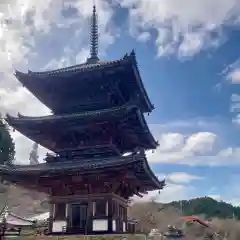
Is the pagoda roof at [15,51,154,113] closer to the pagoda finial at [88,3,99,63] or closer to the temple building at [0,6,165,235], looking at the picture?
the temple building at [0,6,165,235]

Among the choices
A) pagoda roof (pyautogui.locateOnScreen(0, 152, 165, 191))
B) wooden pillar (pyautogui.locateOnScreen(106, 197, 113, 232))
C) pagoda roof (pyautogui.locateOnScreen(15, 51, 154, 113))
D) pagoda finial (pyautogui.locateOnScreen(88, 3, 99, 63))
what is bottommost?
wooden pillar (pyautogui.locateOnScreen(106, 197, 113, 232))

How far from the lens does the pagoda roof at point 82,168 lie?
899 inches

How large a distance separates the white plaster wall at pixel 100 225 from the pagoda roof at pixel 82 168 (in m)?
2.97

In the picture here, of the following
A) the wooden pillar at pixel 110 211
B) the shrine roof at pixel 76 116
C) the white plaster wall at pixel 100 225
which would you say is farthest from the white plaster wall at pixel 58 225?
the shrine roof at pixel 76 116

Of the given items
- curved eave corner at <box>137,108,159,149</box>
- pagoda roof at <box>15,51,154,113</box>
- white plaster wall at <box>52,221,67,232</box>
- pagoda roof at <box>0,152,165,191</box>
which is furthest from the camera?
curved eave corner at <box>137,108,159,149</box>

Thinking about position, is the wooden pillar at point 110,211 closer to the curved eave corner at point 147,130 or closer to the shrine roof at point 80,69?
the curved eave corner at point 147,130

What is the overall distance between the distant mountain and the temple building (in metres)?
71.6

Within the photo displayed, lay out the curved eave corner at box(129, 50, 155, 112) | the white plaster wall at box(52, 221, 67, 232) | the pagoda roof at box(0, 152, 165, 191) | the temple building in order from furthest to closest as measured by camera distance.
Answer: the curved eave corner at box(129, 50, 155, 112) → the white plaster wall at box(52, 221, 67, 232) → the temple building → the pagoda roof at box(0, 152, 165, 191)

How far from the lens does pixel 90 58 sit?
100ft

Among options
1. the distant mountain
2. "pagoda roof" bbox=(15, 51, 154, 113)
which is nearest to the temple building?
"pagoda roof" bbox=(15, 51, 154, 113)

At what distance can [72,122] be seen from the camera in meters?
25.1

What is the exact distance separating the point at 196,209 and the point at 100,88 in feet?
259

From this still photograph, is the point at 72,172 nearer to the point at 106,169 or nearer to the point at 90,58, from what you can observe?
the point at 106,169

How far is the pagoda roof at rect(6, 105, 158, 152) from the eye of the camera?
24.3 meters
